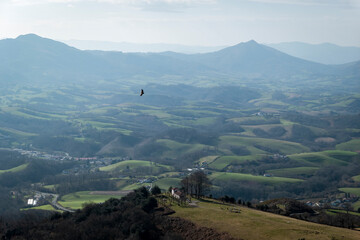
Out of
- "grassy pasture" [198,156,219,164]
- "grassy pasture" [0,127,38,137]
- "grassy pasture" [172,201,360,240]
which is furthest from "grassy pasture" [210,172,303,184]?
"grassy pasture" [0,127,38,137]

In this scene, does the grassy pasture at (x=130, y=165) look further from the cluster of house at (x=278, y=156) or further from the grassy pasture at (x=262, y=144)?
the grassy pasture at (x=262, y=144)

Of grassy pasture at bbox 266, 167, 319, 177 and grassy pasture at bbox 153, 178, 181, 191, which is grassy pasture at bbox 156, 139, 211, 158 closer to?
grassy pasture at bbox 266, 167, 319, 177

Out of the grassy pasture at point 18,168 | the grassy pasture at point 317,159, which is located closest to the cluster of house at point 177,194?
→ the grassy pasture at point 18,168

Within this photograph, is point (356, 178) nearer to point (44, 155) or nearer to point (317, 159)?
point (317, 159)

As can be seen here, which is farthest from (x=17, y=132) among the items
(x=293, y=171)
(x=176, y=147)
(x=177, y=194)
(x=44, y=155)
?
(x=177, y=194)

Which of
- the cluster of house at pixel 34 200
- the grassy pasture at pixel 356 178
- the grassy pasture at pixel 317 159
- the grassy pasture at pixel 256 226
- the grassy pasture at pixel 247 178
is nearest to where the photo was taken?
the grassy pasture at pixel 256 226

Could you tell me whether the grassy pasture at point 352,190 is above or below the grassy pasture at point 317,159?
below

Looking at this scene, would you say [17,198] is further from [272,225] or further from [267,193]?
[272,225]
